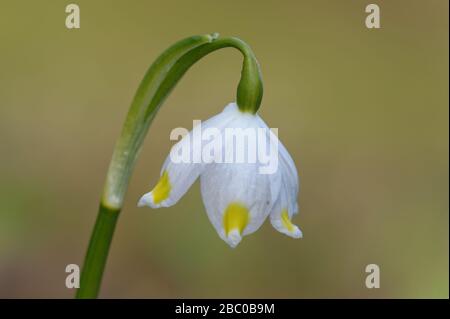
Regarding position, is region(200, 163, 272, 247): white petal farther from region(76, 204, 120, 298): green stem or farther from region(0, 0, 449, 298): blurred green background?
region(0, 0, 449, 298): blurred green background

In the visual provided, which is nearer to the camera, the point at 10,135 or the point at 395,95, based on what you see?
the point at 10,135

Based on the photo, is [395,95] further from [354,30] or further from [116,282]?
[116,282]

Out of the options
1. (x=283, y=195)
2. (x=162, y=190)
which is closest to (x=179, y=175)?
(x=162, y=190)

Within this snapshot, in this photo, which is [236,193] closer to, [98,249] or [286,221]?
[286,221]

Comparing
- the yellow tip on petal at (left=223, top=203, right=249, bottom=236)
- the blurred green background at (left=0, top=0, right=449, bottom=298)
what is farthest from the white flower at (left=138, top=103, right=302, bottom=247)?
the blurred green background at (left=0, top=0, right=449, bottom=298)

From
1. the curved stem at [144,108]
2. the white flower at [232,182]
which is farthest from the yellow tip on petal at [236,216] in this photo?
the curved stem at [144,108]

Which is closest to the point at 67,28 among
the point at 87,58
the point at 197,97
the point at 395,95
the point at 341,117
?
the point at 87,58
